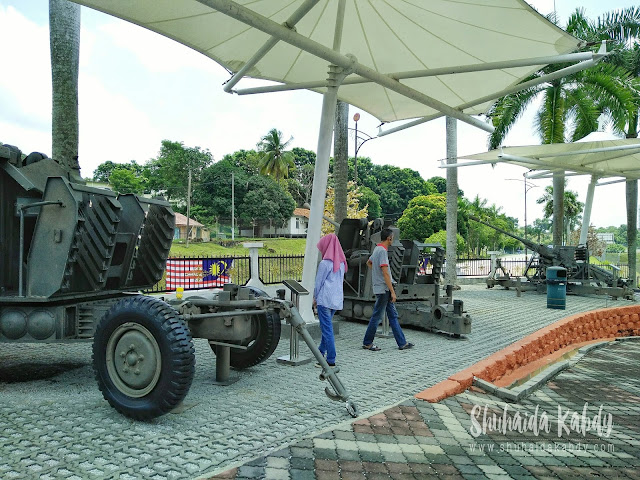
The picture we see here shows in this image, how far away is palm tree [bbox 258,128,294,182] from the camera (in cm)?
4986

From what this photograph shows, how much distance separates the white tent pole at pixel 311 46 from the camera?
6.22 m

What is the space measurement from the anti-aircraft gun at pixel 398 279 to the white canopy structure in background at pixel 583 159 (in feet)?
29.6

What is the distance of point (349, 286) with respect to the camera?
10961 millimetres

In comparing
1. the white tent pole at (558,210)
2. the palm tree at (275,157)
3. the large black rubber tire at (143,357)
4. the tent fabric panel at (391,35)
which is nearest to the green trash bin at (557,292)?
the tent fabric panel at (391,35)

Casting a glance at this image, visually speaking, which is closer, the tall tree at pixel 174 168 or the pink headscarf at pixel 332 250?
Result: the pink headscarf at pixel 332 250

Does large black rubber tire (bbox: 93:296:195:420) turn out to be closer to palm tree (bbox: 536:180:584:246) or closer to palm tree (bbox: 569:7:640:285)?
palm tree (bbox: 569:7:640:285)

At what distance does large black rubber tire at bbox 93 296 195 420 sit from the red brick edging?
8.43 feet

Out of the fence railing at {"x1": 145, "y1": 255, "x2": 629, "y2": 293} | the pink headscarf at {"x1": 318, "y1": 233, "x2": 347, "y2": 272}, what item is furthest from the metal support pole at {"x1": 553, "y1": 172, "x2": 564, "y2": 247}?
the pink headscarf at {"x1": 318, "y1": 233, "x2": 347, "y2": 272}

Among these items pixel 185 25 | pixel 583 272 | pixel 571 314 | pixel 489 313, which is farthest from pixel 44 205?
pixel 583 272

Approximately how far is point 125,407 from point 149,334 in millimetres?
655

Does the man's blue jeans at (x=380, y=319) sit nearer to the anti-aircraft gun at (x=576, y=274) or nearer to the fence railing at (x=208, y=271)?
the fence railing at (x=208, y=271)

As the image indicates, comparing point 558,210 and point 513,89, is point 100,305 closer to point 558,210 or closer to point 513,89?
point 513,89

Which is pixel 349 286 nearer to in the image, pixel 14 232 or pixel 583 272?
pixel 14 232
